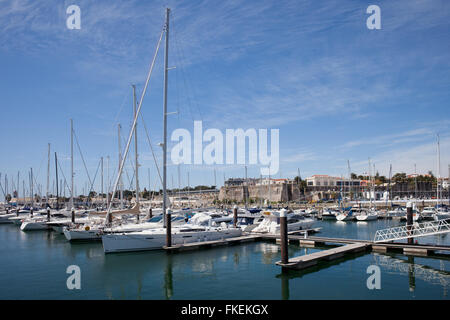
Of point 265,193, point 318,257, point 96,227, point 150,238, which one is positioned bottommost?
point 265,193

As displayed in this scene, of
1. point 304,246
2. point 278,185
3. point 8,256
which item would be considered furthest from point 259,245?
point 278,185

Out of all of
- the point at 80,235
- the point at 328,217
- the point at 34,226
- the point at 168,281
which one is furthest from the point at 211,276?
the point at 328,217

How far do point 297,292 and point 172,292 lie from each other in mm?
6323

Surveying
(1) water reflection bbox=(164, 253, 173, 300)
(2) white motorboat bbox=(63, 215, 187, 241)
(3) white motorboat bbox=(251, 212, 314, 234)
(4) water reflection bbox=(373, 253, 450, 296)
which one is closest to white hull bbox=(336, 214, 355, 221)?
(3) white motorboat bbox=(251, 212, 314, 234)

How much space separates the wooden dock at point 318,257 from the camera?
2044 cm

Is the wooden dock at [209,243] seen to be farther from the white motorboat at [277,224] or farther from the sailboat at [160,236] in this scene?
the white motorboat at [277,224]

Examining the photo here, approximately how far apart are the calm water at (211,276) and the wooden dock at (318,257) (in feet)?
1.74

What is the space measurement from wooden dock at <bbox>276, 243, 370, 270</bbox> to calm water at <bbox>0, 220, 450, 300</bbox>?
1.74 ft

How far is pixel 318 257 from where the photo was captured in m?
22.3

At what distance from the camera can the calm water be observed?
16484 millimetres

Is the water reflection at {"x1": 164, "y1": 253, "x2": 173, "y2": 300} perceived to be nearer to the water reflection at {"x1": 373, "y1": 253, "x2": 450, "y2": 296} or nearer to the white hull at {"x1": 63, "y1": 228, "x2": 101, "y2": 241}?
the water reflection at {"x1": 373, "y1": 253, "x2": 450, "y2": 296}

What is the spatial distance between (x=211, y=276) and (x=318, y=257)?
752 cm

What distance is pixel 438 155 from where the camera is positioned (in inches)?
2480

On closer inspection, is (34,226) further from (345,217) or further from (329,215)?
(329,215)
